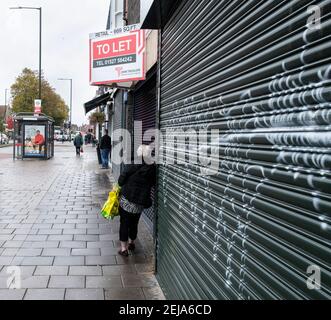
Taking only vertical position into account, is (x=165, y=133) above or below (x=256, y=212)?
above

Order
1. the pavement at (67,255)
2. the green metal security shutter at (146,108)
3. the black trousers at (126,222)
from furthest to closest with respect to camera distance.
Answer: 1. the green metal security shutter at (146,108)
2. the black trousers at (126,222)
3. the pavement at (67,255)

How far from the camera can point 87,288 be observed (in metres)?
4.92

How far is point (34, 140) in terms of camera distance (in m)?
25.2

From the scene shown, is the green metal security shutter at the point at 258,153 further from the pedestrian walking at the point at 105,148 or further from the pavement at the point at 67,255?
the pedestrian walking at the point at 105,148

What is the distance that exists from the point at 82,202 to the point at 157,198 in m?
5.54

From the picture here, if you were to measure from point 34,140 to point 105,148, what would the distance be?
6488mm

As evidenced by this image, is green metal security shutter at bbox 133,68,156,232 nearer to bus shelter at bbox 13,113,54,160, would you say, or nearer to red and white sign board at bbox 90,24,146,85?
red and white sign board at bbox 90,24,146,85

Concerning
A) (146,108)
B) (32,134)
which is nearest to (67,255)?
(146,108)

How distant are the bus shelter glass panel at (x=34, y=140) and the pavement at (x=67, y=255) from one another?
14354mm

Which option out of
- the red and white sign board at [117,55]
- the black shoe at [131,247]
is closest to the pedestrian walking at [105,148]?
the red and white sign board at [117,55]

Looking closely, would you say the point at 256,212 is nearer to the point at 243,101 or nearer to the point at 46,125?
the point at 243,101

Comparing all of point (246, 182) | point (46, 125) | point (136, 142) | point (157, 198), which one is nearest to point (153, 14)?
point (157, 198)

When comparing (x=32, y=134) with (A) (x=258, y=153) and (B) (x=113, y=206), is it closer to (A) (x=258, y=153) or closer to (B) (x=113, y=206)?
(B) (x=113, y=206)

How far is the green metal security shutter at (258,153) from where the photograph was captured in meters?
1.82
